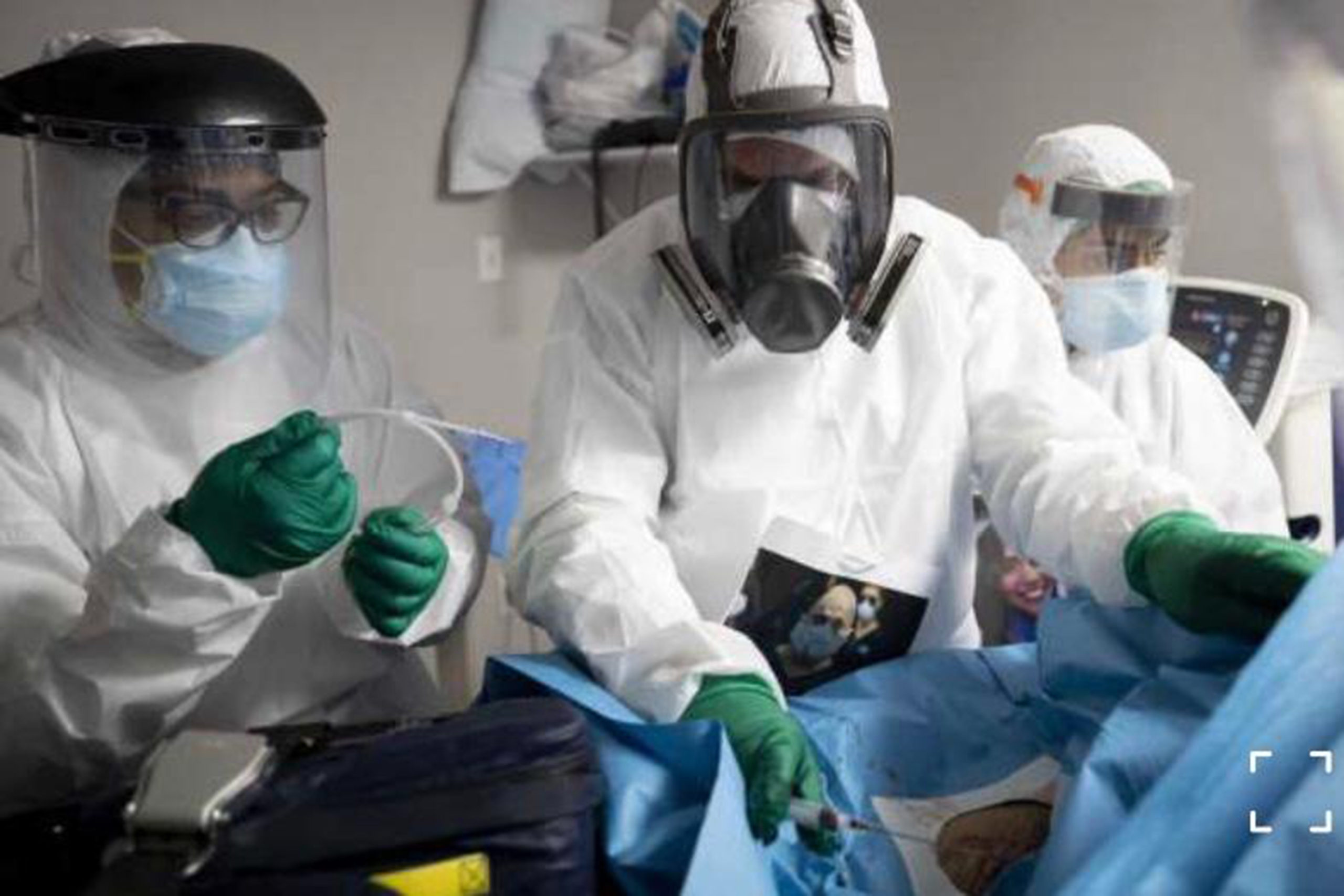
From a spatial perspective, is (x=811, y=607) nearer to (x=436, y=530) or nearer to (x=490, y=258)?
(x=436, y=530)

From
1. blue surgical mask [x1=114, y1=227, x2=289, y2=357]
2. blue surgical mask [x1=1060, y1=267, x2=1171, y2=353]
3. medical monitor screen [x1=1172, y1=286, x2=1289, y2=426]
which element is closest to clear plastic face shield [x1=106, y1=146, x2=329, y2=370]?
blue surgical mask [x1=114, y1=227, x2=289, y2=357]

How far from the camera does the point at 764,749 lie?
2.63 feet

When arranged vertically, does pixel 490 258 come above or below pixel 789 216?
below

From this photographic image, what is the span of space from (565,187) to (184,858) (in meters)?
2.23

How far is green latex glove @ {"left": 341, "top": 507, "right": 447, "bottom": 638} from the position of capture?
0.98m

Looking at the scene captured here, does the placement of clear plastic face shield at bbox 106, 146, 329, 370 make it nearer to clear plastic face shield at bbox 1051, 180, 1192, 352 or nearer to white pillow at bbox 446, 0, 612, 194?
clear plastic face shield at bbox 1051, 180, 1192, 352

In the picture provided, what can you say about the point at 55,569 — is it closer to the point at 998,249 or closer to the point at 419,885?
the point at 419,885

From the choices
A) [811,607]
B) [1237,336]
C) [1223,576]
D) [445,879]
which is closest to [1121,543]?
[1223,576]

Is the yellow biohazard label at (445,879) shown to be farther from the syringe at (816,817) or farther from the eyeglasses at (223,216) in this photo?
the eyeglasses at (223,216)

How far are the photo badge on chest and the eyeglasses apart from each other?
0.54 metres

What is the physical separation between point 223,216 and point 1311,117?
866mm

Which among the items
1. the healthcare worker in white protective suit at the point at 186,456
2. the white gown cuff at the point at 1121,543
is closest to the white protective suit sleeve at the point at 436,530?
the healthcare worker in white protective suit at the point at 186,456

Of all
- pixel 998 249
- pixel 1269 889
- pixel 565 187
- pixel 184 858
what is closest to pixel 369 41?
pixel 565 187

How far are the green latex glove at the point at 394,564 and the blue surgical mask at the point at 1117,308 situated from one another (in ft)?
3.28
